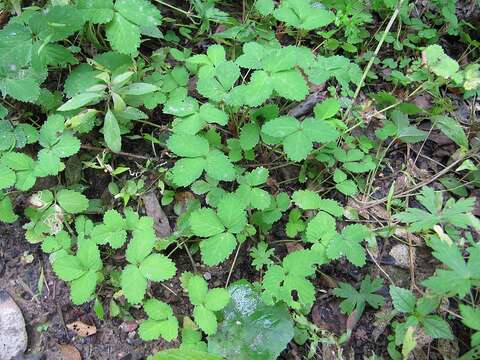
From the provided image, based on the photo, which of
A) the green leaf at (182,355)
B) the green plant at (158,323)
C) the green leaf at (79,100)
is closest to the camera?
the green leaf at (182,355)

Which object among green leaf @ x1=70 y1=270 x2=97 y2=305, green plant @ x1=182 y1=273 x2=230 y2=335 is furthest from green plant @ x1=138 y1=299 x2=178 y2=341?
green leaf @ x1=70 y1=270 x2=97 y2=305

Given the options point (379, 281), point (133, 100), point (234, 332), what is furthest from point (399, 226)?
point (133, 100)

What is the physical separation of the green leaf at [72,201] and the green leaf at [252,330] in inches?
35.6

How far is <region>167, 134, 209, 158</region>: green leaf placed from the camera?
2.10 m

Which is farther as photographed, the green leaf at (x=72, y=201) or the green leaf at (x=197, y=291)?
the green leaf at (x=72, y=201)

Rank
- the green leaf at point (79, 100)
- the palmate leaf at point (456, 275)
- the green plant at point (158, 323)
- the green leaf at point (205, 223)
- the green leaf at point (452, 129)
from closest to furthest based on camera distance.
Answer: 1. the palmate leaf at point (456, 275)
2. the green plant at point (158, 323)
3. the green leaf at point (205, 223)
4. the green leaf at point (79, 100)
5. the green leaf at point (452, 129)

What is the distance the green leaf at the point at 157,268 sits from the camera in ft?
6.28

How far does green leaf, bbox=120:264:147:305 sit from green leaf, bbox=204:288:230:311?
294 mm

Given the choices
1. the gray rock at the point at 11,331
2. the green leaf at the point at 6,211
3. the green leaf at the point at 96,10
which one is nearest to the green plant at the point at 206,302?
the gray rock at the point at 11,331

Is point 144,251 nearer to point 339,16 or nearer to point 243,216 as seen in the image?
point 243,216

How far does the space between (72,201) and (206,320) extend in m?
0.94

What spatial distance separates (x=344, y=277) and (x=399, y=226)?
0.39 metres

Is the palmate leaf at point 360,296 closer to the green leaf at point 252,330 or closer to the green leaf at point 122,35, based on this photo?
the green leaf at point 252,330

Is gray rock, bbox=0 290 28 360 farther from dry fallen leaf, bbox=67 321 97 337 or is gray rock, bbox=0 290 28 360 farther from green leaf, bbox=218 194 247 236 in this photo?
green leaf, bbox=218 194 247 236
